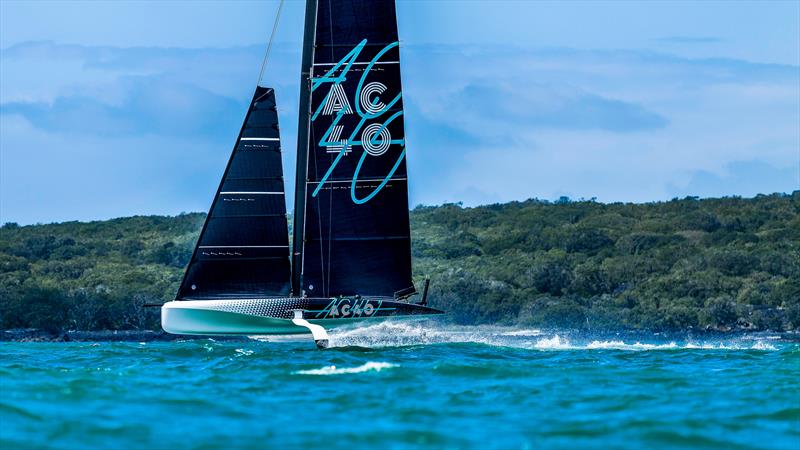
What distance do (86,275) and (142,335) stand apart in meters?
25.1

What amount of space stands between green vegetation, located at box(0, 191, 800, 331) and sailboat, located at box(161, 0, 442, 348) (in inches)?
1199

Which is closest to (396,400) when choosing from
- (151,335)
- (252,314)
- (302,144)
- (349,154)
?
(252,314)

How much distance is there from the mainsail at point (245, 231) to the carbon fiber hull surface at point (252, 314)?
2.02 ft

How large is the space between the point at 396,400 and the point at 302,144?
1499 centimetres

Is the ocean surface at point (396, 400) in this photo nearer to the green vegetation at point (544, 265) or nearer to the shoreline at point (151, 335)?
the shoreline at point (151, 335)

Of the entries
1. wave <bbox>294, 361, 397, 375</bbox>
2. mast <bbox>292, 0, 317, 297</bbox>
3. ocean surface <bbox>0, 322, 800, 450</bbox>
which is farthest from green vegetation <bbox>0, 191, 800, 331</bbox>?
wave <bbox>294, 361, 397, 375</bbox>

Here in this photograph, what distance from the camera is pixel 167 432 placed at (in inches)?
976

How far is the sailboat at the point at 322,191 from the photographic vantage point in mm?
42188

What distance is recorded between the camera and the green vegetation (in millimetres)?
80062

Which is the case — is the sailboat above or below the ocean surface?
above

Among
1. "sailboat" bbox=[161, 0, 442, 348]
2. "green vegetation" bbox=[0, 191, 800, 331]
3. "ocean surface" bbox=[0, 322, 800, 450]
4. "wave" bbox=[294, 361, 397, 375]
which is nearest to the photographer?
"ocean surface" bbox=[0, 322, 800, 450]

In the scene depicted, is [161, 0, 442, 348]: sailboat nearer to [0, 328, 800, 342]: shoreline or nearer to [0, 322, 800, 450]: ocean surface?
[0, 322, 800, 450]: ocean surface

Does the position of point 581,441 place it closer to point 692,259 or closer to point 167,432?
point 167,432

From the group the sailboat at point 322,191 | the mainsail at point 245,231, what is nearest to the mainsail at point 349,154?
the sailboat at point 322,191
